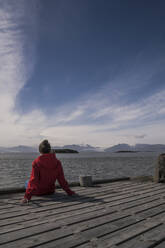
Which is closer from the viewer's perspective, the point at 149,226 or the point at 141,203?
the point at 149,226

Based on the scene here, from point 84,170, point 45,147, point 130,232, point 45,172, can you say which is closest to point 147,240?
point 130,232

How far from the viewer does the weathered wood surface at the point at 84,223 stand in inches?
125

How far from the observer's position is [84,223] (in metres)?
3.99

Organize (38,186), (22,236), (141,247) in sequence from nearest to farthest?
1. (141,247)
2. (22,236)
3. (38,186)

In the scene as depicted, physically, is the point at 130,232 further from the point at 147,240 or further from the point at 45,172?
the point at 45,172

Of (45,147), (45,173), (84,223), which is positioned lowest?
(84,223)

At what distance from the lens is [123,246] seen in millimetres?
3025

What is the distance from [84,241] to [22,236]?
1145mm

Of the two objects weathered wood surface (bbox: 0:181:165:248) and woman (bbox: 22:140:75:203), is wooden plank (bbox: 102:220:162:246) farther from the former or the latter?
woman (bbox: 22:140:75:203)

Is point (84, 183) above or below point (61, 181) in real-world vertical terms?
below

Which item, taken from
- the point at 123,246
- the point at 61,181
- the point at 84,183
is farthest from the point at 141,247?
the point at 84,183

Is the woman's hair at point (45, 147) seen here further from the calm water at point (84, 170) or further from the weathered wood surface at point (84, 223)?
the calm water at point (84, 170)

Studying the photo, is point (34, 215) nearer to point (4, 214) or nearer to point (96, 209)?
point (4, 214)

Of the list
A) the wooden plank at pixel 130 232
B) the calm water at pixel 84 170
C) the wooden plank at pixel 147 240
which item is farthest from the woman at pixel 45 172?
the calm water at pixel 84 170
